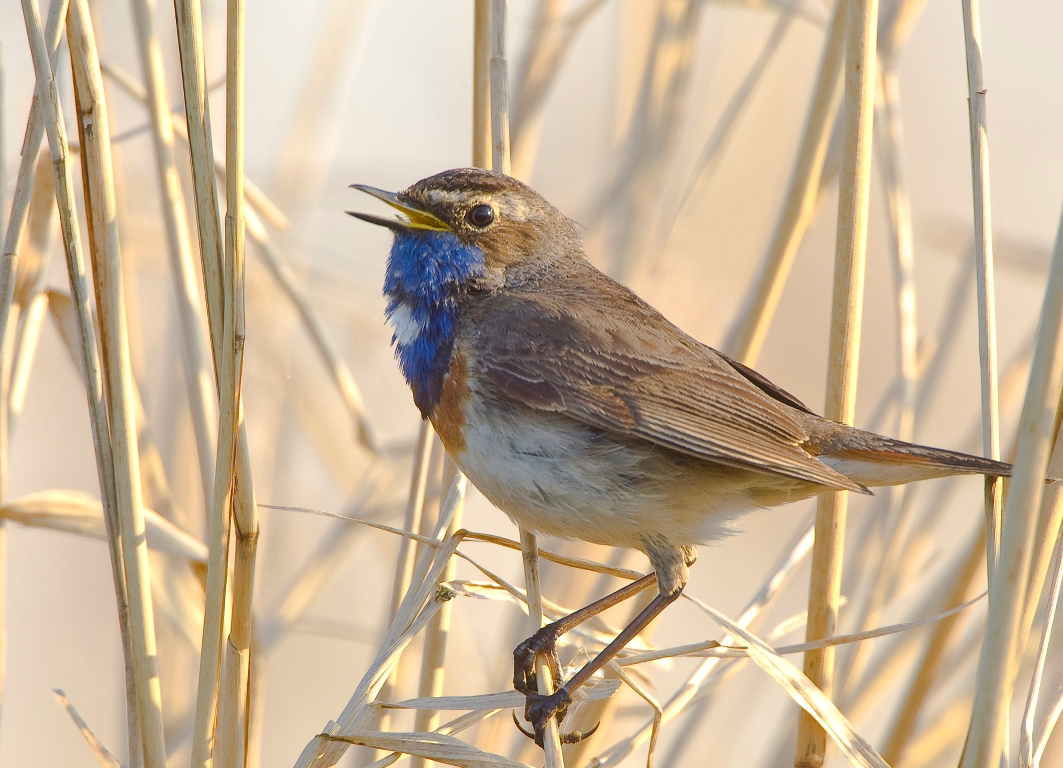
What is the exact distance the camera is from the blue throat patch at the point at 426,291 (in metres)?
2.36

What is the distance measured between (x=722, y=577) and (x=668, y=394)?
9.17 ft

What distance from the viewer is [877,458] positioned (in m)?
2.25

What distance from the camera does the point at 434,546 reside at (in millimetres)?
2100

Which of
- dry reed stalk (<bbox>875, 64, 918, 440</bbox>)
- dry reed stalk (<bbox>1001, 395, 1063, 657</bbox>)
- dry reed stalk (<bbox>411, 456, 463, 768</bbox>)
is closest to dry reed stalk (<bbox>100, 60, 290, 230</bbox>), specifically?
dry reed stalk (<bbox>411, 456, 463, 768</bbox>)

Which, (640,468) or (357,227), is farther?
(357,227)

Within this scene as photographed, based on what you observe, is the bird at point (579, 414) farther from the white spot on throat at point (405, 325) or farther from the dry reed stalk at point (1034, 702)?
the dry reed stalk at point (1034, 702)

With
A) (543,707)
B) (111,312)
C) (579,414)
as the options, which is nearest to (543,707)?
(543,707)

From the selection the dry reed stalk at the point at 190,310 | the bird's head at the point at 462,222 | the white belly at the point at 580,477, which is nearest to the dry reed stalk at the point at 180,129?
the dry reed stalk at the point at 190,310

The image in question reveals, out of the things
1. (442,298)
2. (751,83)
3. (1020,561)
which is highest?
(751,83)

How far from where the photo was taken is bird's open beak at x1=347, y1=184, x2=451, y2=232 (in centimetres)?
237

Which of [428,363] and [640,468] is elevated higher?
[428,363]

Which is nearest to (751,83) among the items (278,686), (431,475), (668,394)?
(668,394)

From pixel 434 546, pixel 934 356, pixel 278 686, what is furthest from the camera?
pixel 278 686

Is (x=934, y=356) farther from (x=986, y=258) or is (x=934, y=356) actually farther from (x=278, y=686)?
(x=278, y=686)
